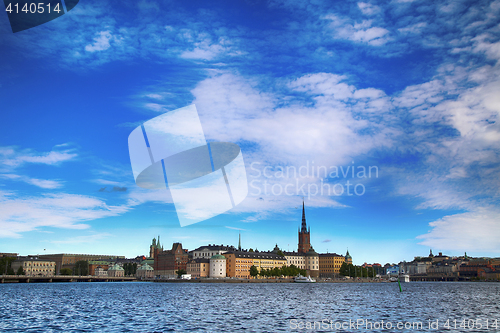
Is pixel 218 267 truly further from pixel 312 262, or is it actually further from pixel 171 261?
pixel 312 262

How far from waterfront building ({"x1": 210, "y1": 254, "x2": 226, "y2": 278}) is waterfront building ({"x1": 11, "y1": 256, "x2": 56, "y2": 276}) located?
68.6m

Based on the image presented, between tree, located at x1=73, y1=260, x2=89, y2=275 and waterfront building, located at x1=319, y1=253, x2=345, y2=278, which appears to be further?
tree, located at x1=73, y1=260, x2=89, y2=275

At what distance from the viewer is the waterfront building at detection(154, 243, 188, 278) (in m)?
182

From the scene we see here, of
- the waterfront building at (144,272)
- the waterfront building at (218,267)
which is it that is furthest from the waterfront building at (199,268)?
the waterfront building at (144,272)

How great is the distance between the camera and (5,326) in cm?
2945

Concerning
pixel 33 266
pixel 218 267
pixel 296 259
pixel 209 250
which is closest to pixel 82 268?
pixel 33 266

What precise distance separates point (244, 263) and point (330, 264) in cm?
4610

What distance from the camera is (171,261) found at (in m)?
184

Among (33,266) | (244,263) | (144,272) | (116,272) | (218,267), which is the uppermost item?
(244,263)

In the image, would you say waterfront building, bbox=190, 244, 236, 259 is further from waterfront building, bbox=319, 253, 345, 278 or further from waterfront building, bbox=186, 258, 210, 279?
waterfront building, bbox=319, 253, 345, 278

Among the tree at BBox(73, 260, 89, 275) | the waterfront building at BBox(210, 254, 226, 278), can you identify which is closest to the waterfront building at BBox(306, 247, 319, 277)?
the waterfront building at BBox(210, 254, 226, 278)

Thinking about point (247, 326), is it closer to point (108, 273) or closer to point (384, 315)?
point (384, 315)

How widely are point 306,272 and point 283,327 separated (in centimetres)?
15076

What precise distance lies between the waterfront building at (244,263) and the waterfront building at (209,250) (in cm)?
1613
